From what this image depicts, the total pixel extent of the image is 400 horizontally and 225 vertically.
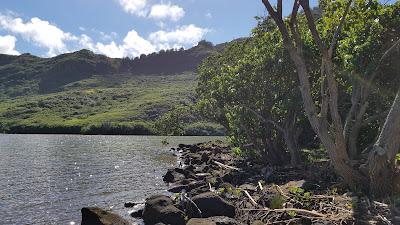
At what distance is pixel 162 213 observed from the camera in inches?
1080

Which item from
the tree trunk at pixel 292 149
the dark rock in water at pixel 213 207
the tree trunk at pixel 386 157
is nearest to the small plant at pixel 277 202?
the dark rock in water at pixel 213 207

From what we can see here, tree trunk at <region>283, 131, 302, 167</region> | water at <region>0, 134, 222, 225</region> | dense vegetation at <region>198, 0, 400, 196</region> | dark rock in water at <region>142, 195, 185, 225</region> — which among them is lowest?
water at <region>0, 134, 222, 225</region>

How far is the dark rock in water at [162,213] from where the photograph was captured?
1052 inches

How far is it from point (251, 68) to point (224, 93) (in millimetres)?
4639

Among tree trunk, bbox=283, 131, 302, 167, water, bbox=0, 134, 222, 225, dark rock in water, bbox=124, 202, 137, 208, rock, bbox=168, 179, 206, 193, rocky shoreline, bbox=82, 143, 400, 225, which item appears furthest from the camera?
tree trunk, bbox=283, 131, 302, 167

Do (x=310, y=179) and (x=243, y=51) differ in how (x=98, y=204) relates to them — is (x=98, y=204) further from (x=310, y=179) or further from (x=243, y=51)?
(x=243, y=51)

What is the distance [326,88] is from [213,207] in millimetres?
14933

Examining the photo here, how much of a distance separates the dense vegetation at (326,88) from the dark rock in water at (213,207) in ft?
21.4

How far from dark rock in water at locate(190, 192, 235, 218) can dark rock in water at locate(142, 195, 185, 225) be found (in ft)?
2.96

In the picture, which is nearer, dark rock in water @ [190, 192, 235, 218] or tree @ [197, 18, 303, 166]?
dark rock in water @ [190, 192, 235, 218]

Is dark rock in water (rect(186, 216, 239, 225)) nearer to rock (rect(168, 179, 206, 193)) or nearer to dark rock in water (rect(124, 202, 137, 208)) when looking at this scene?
dark rock in water (rect(124, 202, 137, 208))

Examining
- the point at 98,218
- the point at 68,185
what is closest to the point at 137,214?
the point at 98,218

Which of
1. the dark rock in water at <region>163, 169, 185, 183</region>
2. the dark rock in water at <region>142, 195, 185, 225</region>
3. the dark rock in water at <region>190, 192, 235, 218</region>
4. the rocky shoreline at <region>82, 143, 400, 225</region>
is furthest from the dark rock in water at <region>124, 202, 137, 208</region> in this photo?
the dark rock in water at <region>163, 169, 185, 183</region>

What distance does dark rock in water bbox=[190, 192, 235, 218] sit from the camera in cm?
2609
